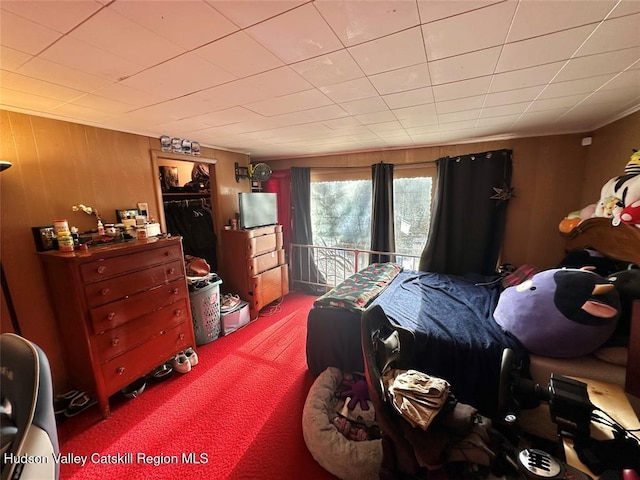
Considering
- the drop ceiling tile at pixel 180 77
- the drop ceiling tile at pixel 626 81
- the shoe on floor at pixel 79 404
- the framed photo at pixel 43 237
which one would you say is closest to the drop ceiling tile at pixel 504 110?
the drop ceiling tile at pixel 626 81

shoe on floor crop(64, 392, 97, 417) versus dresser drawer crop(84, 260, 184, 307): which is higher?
dresser drawer crop(84, 260, 184, 307)

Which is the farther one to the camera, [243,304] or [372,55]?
[243,304]

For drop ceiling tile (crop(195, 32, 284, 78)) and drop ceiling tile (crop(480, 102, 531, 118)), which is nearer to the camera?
drop ceiling tile (crop(195, 32, 284, 78))

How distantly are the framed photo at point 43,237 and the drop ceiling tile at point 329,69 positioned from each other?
6.97 ft

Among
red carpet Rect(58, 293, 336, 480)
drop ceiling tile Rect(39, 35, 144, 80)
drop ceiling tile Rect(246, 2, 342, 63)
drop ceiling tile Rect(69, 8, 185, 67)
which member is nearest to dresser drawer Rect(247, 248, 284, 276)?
red carpet Rect(58, 293, 336, 480)

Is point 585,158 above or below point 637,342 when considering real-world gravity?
above

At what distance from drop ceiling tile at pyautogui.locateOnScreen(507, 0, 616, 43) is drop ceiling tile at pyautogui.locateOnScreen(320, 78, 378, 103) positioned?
0.69 metres

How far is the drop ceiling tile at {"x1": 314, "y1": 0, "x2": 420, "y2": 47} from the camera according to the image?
33.1 inches

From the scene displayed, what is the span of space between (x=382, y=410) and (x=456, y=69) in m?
1.73

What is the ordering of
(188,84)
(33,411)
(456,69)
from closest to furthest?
1. (33,411)
2. (456,69)
3. (188,84)

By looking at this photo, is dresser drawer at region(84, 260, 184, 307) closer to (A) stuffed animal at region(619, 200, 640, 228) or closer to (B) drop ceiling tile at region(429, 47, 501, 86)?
(B) drop ceiling tile at region(429, 47, 501, 86)

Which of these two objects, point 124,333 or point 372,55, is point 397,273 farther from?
point 124,333

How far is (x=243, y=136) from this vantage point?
8.78ft

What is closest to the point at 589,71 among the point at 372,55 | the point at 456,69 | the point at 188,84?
the point at 456,69
